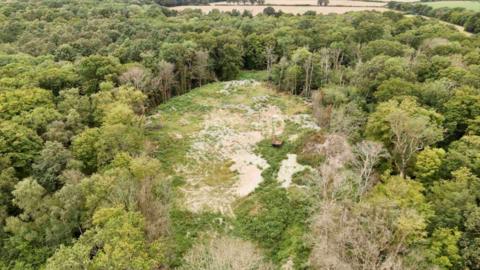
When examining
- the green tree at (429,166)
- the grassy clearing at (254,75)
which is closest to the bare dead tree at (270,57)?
the grassy clearing at (254,75)

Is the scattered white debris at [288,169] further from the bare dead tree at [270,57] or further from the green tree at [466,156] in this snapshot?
the bare dead tree at [270,57]

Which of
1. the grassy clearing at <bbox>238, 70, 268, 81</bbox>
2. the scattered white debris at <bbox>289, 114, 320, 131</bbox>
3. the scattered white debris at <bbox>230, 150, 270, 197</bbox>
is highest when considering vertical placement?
the grassy clearing at <bbox>238, 70, 268, 81</bbox>

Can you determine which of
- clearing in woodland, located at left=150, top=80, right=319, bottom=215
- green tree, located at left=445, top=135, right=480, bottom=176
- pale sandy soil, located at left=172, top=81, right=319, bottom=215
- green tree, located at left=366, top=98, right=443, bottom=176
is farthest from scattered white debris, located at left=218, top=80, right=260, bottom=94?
green tree, located at left=445, top=135, right=480, bottom=176

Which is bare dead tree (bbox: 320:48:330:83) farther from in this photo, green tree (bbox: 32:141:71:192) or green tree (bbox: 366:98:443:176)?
green tree (bbox: 32:141:71:192)

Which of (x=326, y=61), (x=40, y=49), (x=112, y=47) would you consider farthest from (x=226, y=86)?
(x=40, y=49)

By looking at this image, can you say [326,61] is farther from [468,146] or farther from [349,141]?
[468,146]

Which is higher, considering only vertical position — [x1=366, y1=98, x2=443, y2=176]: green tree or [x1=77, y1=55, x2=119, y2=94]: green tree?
[x1=77, y1=55, x2=119, y2=94]: green tree

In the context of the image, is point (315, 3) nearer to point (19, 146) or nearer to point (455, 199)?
point (455, 199)

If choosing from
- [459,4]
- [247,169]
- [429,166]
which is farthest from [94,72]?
[459,4]
